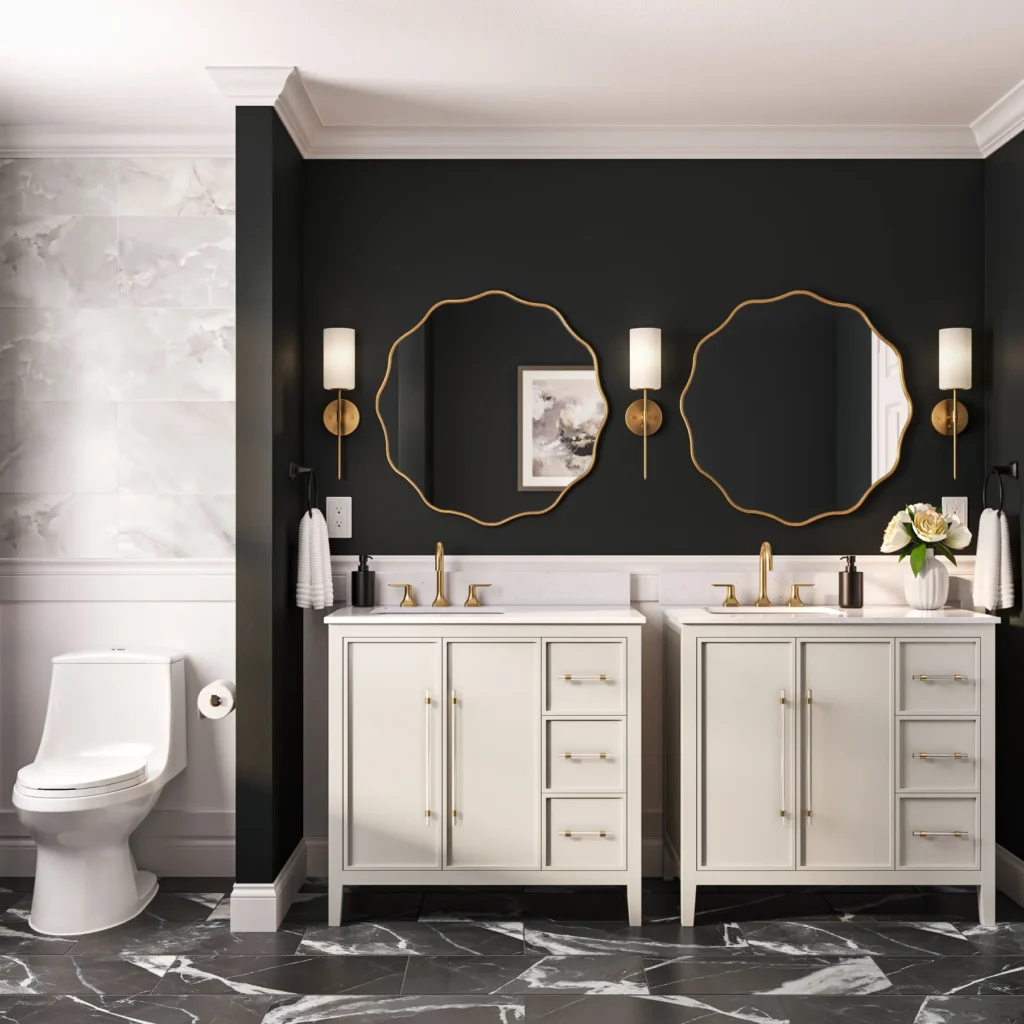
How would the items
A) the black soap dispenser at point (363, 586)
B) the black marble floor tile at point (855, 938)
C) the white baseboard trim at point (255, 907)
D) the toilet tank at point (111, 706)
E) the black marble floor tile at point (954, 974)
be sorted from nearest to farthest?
the black marble floor tile at point (954, 974) < the black marble floor tile at point (855, 938) < the white baseboard trim at point (255, 907) < the toilet tank at point (111, 706) < the black soap dispenser at point (363, 586)

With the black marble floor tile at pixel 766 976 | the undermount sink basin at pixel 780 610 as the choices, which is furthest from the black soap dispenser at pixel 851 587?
the black marble floor tile at pixel 766 976

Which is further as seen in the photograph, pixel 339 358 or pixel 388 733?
pixel 339 358

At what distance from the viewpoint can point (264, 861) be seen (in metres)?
2.86

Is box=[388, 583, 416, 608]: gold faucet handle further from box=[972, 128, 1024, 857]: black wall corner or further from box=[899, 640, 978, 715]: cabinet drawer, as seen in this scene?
box=[972, 128, 1024, 857]: black wall corner

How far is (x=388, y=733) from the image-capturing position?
289 centimetres

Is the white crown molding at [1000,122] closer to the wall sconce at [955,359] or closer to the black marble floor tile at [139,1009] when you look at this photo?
the wall sconce at [955,359]

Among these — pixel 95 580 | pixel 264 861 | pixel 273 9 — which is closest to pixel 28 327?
pixel 95 580

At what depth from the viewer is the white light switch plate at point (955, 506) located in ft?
10.9

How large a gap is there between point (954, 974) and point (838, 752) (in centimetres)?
62

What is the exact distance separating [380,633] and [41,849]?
117 cm

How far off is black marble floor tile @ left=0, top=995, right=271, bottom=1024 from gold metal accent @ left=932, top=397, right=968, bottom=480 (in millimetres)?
2694

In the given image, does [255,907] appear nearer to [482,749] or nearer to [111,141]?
[482,749]

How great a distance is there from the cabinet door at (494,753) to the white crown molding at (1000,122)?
2209 millimetres

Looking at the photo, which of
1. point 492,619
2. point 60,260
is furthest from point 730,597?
point 60,260
